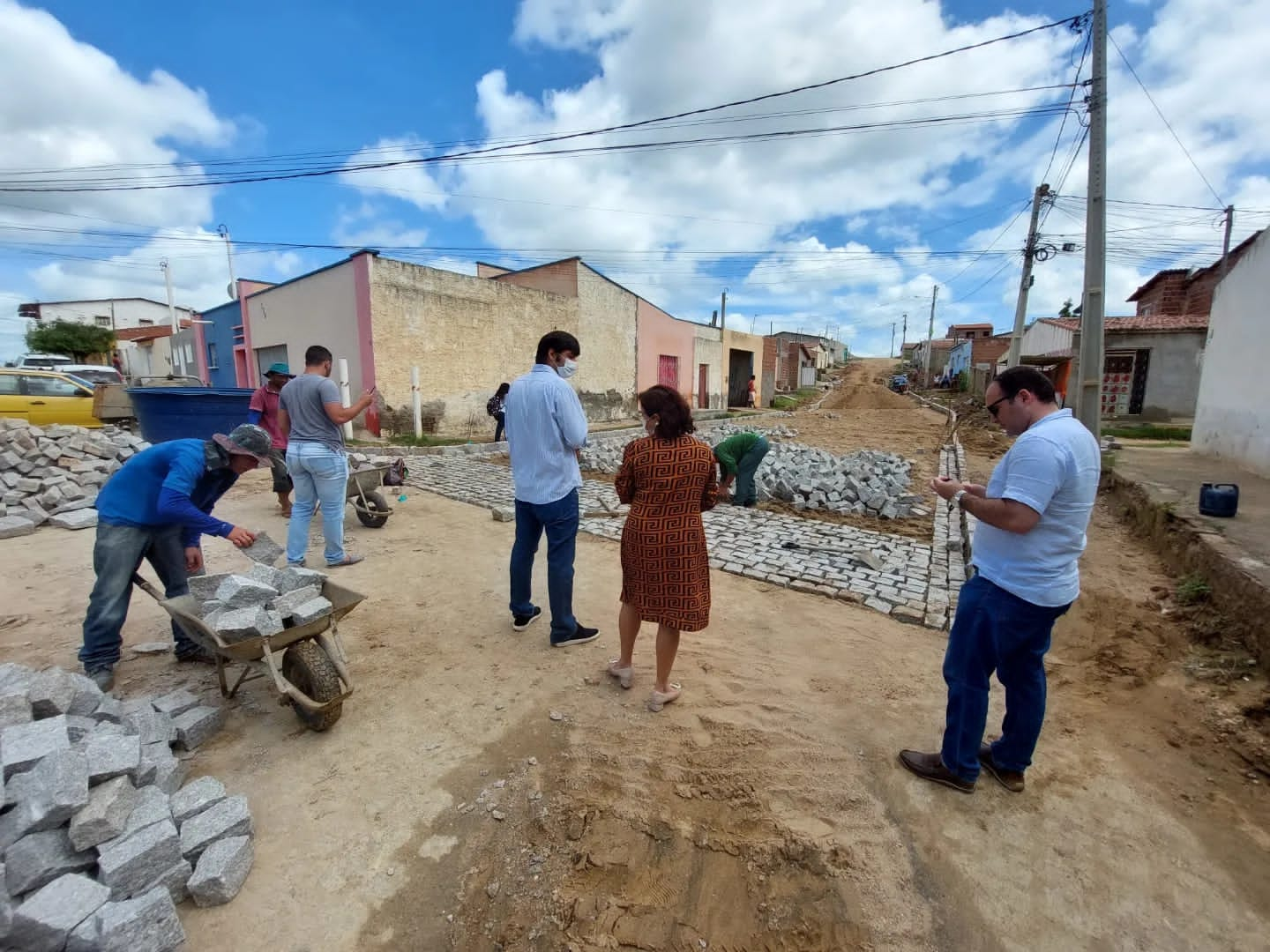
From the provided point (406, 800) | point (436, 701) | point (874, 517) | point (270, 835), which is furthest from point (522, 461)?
point (874, 517)

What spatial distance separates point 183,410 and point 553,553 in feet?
30.1

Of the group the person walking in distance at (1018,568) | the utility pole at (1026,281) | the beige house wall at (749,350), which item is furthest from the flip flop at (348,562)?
the beige house wall at (749,350)

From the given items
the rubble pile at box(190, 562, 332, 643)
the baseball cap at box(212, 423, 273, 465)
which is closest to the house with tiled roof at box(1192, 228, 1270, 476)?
the rubble pile at box(190, 562, 332, 643)

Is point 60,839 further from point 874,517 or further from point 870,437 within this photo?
point 870,437

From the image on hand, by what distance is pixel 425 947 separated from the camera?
75.7 inches

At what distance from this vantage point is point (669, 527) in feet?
9.89

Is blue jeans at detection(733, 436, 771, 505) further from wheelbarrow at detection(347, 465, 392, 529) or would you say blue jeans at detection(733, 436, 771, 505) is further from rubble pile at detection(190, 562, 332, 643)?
rubble pile at detection(190, 562, 332, 643)

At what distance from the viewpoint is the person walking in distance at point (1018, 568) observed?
2217 millimetres

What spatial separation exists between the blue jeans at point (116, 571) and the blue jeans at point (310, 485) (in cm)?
143

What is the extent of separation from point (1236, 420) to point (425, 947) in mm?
13289

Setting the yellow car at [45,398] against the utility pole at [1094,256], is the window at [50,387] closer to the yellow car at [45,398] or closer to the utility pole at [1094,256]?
the yellow car at [45,398]

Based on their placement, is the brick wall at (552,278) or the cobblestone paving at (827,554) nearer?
the cobblestone paving at (827,554)

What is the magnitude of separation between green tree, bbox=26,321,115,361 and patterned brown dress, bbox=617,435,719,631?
48.4 meters

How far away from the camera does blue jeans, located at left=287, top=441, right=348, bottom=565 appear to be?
15.9 feet
